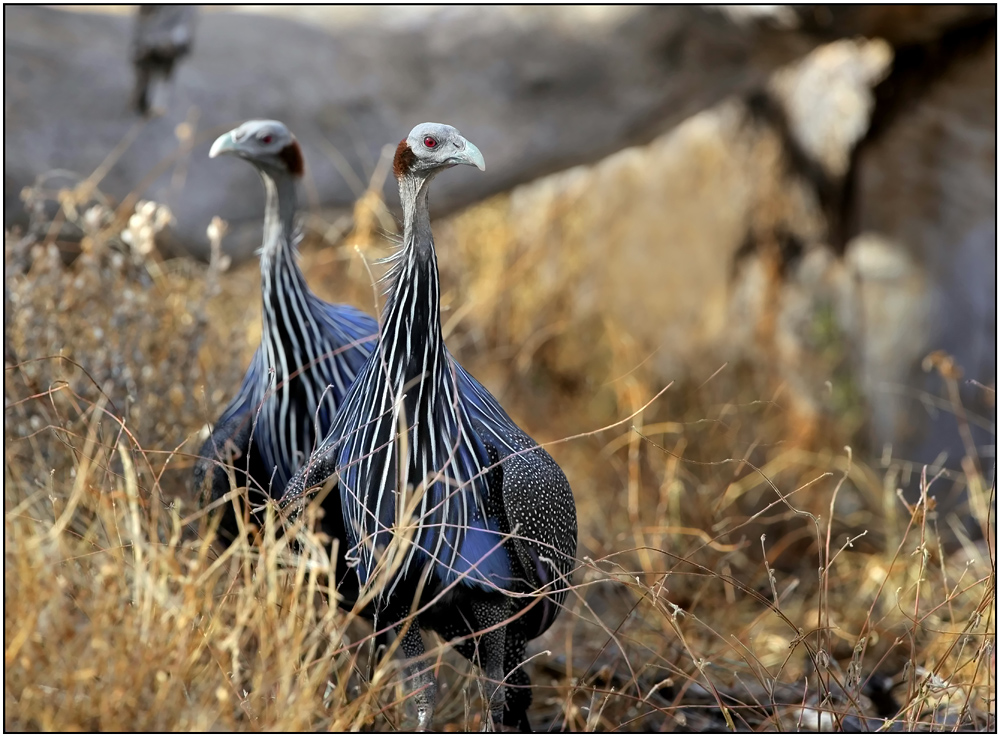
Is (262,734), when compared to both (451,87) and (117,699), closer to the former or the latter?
(117,699)

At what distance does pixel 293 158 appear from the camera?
2.46 m

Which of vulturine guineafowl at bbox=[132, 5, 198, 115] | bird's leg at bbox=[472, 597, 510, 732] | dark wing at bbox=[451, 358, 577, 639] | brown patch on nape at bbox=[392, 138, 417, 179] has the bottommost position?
bird's leg at bbox=[472, 597, 510, 732]

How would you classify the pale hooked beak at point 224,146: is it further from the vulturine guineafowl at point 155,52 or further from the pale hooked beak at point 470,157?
the vulturine guineafowl at point 155,52

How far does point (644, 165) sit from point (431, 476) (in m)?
3.17

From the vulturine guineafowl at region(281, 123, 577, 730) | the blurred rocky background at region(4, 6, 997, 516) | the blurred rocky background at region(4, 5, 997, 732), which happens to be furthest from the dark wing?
the blurred rocky background at region(4, 6, 997, 516)

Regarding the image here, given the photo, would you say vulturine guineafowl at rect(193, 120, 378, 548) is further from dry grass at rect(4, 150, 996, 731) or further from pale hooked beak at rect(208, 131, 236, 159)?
dry grass at rect(4, 150, 996, 731)

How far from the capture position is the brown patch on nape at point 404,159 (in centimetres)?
191

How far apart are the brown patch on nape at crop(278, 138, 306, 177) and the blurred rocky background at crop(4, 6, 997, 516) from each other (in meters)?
0.67

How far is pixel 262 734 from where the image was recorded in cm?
151

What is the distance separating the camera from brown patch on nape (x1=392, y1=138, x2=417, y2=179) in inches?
75.3

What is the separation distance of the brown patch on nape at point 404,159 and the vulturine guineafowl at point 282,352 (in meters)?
0.50

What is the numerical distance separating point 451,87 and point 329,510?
2.08 metres

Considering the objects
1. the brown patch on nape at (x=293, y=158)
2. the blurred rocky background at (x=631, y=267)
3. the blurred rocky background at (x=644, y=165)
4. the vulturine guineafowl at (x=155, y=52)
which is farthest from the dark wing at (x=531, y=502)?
the vulturine guineafowl at (x=155, y=52)

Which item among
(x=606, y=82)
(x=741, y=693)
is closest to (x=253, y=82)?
(x=606, y=82)
